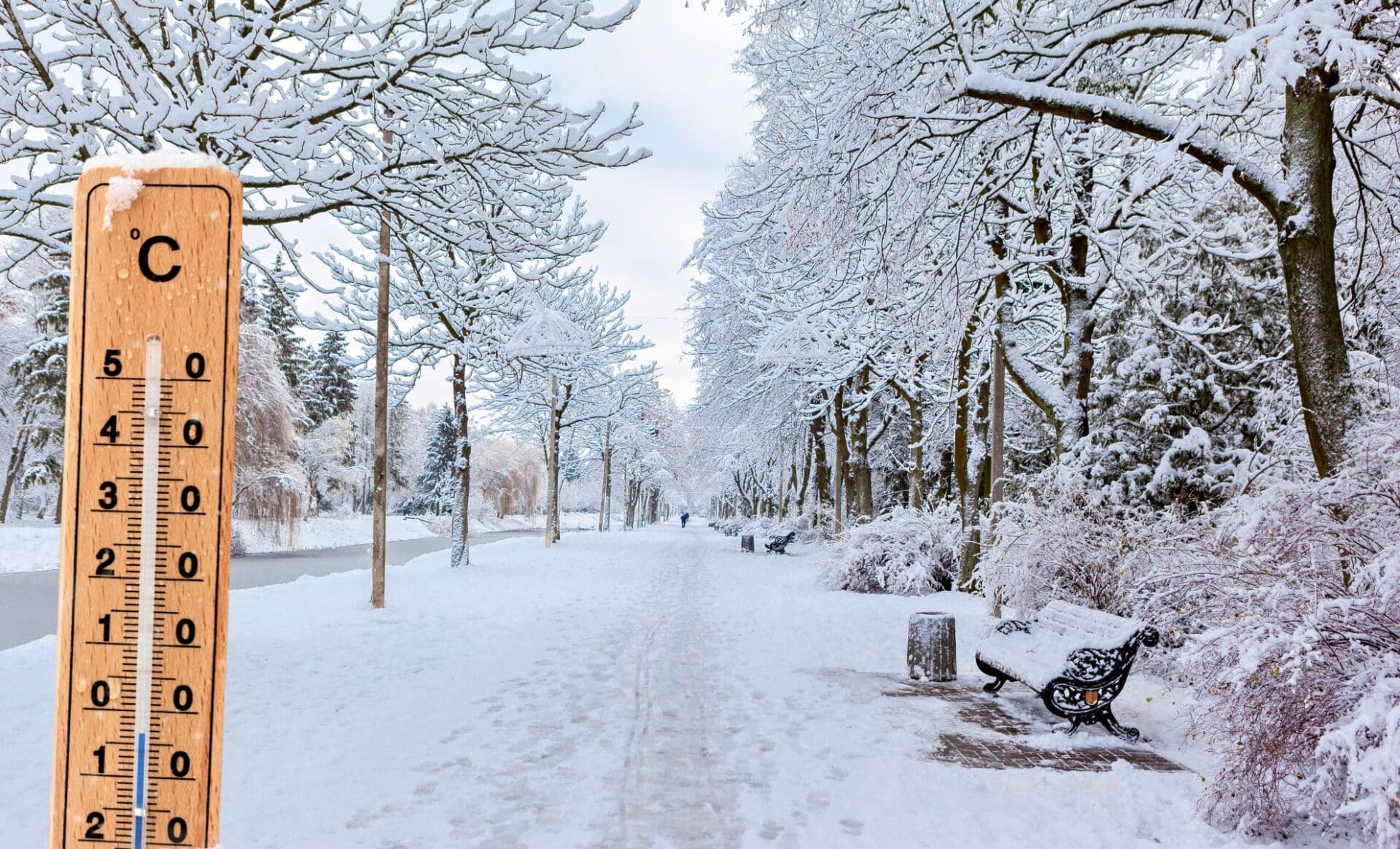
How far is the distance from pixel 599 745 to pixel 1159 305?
9.62 meters

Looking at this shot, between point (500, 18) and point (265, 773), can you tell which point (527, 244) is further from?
point (265, 773)

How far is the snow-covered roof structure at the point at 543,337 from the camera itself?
50.0 ft

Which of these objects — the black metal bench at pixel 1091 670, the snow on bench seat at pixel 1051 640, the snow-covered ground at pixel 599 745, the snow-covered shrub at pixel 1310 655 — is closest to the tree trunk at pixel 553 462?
the snow-covered ground at pixel 599 745

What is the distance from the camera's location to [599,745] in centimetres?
532

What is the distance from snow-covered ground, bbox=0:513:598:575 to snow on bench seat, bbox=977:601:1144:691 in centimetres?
1220

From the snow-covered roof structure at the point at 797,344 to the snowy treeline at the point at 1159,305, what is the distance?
0.49ft

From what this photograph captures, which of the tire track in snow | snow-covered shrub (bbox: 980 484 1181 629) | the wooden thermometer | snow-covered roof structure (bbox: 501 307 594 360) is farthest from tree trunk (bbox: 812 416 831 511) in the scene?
the wooden thermometer

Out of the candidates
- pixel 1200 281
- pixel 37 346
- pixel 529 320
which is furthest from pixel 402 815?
pixel 37 346

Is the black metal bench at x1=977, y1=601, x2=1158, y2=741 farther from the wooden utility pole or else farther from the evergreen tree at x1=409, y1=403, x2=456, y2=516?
the evergreen tree at x1=409, y1=403, x2=456, y2=516

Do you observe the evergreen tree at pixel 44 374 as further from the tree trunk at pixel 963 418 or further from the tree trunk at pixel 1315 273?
the tree trunk at pixel 1315 273

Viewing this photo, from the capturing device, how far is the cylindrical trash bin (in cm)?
789

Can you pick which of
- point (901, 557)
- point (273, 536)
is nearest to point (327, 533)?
point (273, 536)

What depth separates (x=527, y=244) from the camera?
7.11 meters

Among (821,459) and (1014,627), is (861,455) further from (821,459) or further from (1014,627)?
(1014,627)
